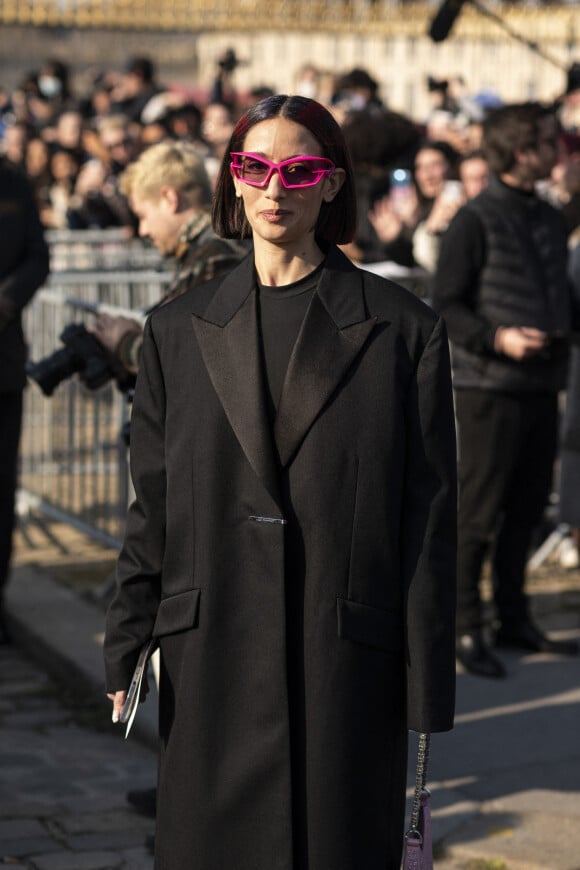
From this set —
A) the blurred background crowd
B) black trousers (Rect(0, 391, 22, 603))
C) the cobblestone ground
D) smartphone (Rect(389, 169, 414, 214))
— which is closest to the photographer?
the blurred background crowd

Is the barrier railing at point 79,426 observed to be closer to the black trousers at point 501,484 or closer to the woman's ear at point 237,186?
the black trousers at point 501,484

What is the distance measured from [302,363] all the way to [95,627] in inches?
153

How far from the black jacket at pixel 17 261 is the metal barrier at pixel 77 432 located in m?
0.71

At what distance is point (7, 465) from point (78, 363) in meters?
1.58

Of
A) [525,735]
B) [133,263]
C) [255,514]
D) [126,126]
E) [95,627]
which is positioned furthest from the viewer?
[126,126]

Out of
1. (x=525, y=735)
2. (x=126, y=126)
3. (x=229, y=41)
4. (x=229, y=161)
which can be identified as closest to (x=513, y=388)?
(x=525, y=735)

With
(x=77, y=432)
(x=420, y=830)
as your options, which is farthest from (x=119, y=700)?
(x=77, y=432)

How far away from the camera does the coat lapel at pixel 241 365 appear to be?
3287 mm

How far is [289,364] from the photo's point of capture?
3332 millimetres

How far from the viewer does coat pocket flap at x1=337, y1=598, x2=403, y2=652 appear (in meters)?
3.28

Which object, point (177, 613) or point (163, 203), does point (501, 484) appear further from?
point (177, 613)

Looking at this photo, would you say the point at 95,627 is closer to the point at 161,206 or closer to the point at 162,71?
the point at 161,206

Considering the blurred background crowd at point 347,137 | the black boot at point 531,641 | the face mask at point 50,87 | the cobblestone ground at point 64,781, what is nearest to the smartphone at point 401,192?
the blurred background crowd at point 347,137

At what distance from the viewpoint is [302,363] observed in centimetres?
331
